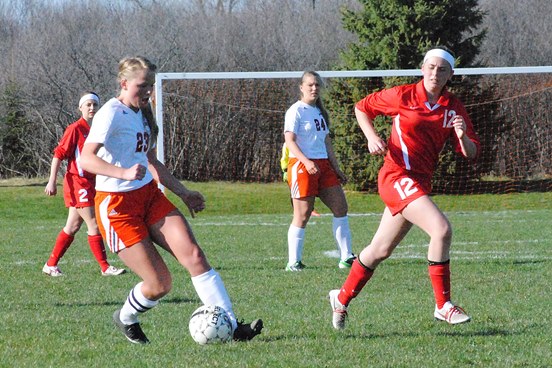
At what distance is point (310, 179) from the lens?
9523 mm

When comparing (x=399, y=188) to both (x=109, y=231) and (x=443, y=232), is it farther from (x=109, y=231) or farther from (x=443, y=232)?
(x=109, y=231)

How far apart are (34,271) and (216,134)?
11.6 m

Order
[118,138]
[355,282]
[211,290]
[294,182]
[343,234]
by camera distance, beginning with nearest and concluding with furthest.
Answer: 1. [118,138]
2. [211,290]
3. [355,282]
4. [294,182]
5. [343,234]

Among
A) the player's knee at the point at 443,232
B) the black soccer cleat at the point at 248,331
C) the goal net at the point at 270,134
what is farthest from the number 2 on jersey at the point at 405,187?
the goal net at the point at 270,134

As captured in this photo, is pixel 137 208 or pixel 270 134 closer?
pixel 137 208

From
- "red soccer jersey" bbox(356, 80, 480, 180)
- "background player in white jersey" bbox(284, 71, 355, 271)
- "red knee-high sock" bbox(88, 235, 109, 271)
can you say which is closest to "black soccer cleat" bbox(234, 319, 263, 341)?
"red soccer jersey" bbox(356, 80, 480, 180)

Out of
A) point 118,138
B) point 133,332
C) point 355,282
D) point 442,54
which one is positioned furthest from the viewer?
point 355,282

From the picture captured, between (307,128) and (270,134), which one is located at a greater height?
(307,128)

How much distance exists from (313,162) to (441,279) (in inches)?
136

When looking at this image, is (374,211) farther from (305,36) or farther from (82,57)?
(305,36)

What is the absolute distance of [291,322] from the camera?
6.41 metres

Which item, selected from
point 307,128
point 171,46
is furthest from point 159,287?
point 171,46

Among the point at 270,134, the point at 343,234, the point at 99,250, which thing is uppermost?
the point at 343,234

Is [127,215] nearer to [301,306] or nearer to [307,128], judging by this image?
[301,306]
